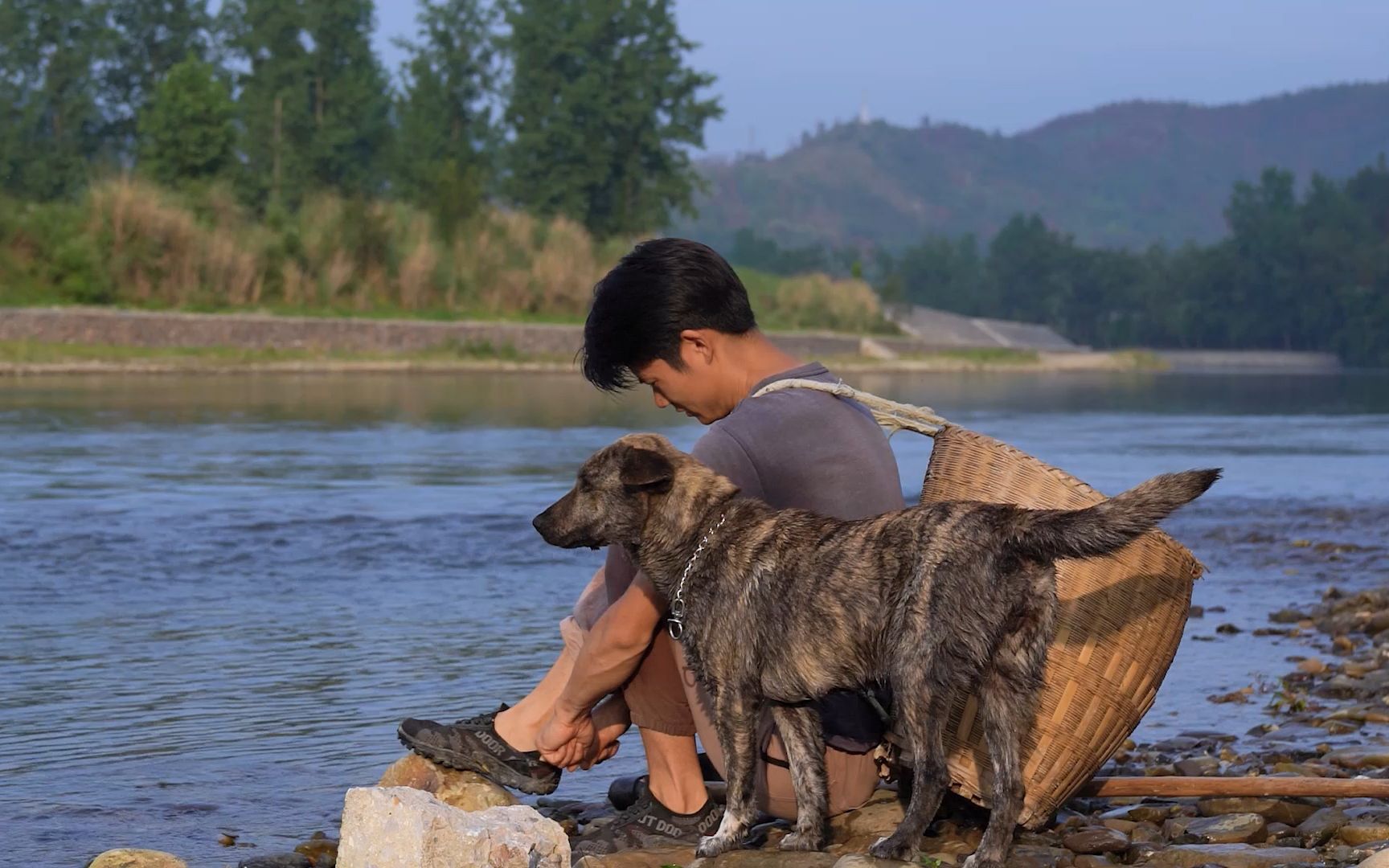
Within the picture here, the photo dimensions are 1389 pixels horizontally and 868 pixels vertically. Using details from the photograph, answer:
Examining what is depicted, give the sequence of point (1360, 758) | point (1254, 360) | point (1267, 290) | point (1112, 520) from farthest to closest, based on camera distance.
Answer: point (1267, 290) → point (1254, 360) → point (1360, 758) → point (1112, 520)

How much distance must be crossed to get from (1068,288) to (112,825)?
12037 cm

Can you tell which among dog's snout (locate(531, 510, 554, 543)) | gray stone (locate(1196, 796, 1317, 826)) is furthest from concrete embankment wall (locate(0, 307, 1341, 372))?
gray stone (locate(1196, 796, 1317, 826))

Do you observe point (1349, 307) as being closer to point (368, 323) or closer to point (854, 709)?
point (368, 323)

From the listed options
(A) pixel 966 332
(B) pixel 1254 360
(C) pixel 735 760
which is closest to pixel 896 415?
(C) pixel 735 760

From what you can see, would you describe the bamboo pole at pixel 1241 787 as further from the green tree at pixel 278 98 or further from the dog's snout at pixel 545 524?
the green tree at pixel 278 98

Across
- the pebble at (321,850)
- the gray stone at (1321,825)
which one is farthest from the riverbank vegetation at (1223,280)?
the pebble at (321,850)

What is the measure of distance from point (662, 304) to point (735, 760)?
128 cm

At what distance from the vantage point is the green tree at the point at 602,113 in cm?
6544

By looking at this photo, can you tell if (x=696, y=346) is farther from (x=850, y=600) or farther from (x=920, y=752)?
(x=920, y=752)

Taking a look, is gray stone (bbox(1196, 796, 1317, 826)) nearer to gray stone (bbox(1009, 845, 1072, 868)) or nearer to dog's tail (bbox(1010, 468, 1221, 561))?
gray stone (bbox(1009, 845, 1072, 868))

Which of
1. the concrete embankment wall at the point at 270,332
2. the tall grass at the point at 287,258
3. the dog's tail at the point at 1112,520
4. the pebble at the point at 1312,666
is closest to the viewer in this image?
the dog's tail at the point at 1112,520

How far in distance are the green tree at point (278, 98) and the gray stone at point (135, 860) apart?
56.6 meters

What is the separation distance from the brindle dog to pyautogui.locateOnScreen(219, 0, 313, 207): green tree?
5674 cm

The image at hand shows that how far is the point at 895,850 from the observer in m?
4.28
